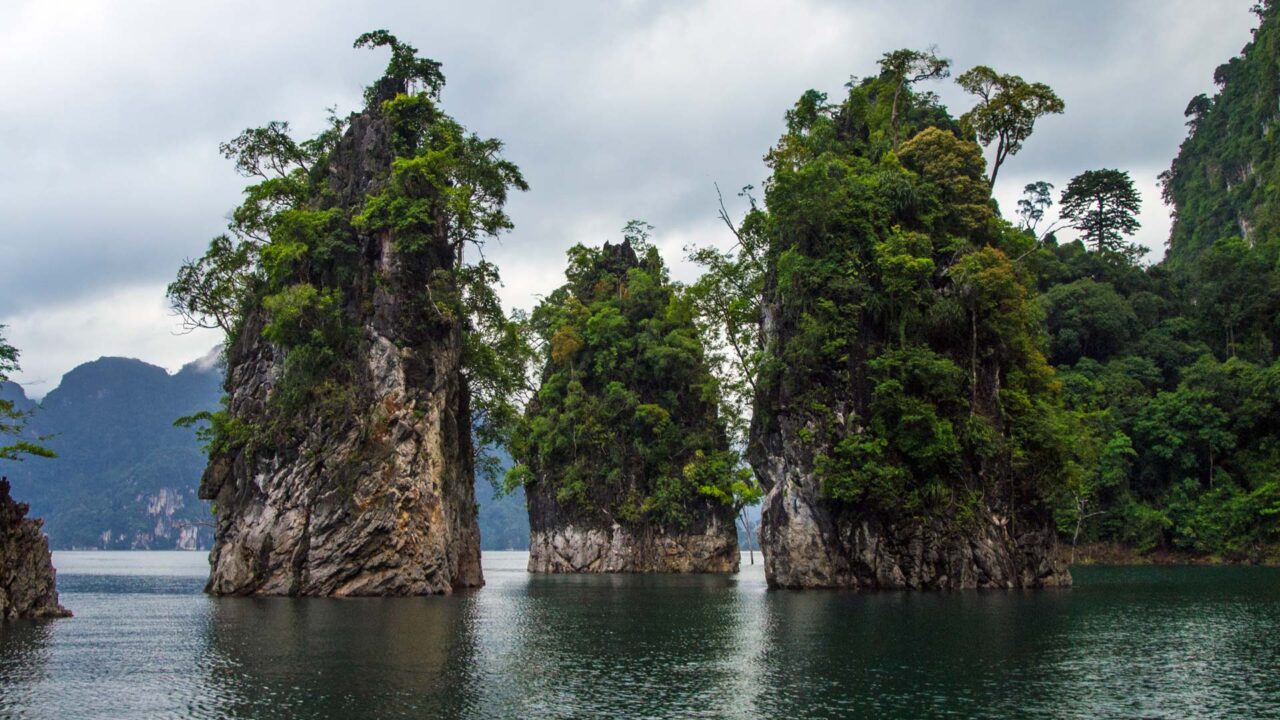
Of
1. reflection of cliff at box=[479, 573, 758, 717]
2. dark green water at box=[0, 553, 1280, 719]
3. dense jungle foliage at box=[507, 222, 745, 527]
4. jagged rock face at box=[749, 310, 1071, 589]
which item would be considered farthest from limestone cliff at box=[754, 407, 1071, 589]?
dense jungle foliage at box=[507, 222, 745, 527]

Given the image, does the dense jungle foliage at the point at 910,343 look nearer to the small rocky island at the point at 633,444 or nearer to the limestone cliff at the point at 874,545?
the limestone cliff at the point at 874,545

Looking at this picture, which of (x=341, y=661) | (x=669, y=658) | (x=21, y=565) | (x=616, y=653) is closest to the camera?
(x=341, y=661)

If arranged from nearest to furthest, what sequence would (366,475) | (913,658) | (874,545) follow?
(913,658)
(366,475)
(874,545)

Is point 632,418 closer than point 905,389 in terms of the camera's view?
No

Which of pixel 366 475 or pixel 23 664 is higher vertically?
pixel 366 475

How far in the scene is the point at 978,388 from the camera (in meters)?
45.0

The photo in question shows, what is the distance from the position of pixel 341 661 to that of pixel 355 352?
2557cm

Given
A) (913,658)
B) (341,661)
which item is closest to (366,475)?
(341,661)

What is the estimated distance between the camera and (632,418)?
237 ft

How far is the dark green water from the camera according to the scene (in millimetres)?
17703

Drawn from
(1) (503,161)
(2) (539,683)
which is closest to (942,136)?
(1) (503,161)

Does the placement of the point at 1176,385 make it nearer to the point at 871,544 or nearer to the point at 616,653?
the point at 871,544

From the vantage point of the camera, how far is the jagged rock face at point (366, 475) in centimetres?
4344

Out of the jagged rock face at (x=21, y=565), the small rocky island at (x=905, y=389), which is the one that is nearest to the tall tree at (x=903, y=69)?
the small rocky island at (x=905, y=389)
